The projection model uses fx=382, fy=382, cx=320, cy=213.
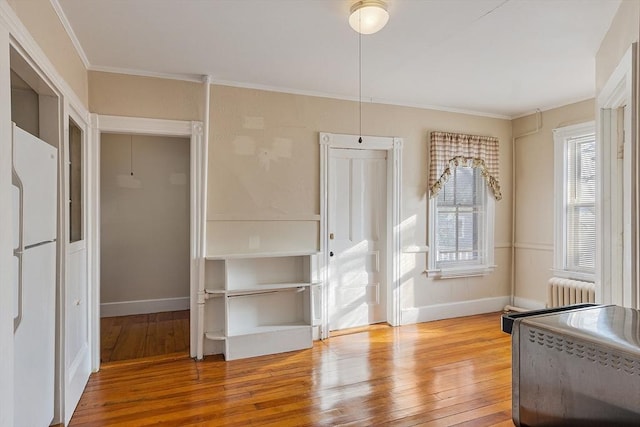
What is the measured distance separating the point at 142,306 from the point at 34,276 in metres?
3.38

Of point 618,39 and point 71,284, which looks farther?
point 71,284

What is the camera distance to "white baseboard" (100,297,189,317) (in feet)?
16.1

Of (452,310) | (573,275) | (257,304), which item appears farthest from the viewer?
(452,310)

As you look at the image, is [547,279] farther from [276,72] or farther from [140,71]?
[140,71]

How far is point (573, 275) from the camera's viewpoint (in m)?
4.30

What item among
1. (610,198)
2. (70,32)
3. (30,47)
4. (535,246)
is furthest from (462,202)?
(30,47)

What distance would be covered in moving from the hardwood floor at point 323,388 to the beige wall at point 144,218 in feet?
6.14

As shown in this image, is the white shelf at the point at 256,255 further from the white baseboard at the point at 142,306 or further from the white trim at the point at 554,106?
the white trim at the point at 554,106

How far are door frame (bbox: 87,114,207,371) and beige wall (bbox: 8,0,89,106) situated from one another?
0.99 feet

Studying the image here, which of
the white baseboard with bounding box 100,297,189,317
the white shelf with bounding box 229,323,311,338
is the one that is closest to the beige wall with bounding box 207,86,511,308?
the white shelf with bounding box 229,323,311,338

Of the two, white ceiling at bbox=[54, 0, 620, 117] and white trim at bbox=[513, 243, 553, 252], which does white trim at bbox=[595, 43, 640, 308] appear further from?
white trim at bbox=[513, 243, 553, 252]

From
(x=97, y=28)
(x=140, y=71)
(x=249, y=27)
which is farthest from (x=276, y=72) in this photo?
(x=97, y=28)

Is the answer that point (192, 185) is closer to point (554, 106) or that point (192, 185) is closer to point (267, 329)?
point (267, 329)

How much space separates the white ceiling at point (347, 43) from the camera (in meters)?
2.36
